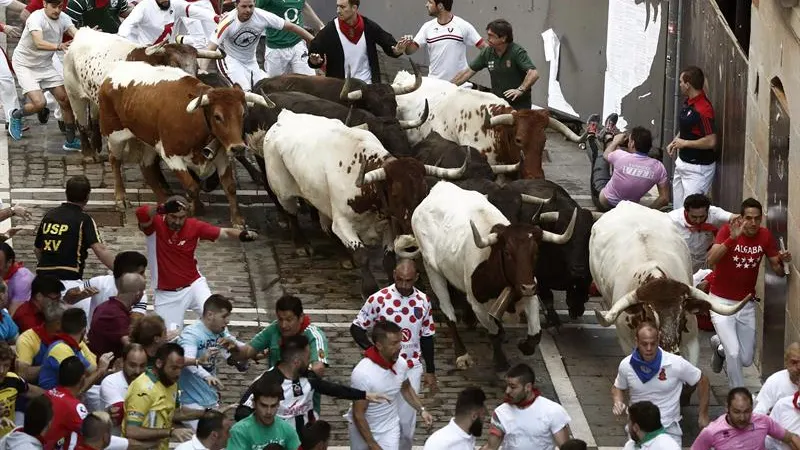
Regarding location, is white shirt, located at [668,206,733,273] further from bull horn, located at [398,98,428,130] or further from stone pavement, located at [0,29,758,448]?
bull horn, located at [398,98,428,130]

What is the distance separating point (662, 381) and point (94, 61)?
31.6 ft

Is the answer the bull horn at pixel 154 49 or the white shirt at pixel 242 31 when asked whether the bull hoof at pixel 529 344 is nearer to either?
the white shirt at pixel 242 31

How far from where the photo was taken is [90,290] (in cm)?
1433

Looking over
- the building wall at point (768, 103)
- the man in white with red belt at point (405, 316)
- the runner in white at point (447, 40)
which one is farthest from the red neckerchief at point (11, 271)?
the runner in white at point (447, 40)

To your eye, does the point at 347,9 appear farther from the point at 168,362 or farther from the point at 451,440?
the point at 451,440

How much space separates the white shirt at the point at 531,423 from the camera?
1241 centimetres

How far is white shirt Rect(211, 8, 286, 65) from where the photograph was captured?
68.2ft

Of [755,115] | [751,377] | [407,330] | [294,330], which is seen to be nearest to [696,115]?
[755,115]

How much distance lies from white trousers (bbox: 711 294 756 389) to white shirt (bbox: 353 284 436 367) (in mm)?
2812

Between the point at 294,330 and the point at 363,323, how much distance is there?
115 cm

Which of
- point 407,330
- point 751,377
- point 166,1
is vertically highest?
point 166,1

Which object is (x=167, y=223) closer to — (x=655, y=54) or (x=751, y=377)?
(x=751, y=377)

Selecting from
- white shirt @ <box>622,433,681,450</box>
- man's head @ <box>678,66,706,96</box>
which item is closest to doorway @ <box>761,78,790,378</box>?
man's head @ <box>678,66,706,96</box>

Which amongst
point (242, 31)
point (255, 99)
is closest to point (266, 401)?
point (255, 99)
